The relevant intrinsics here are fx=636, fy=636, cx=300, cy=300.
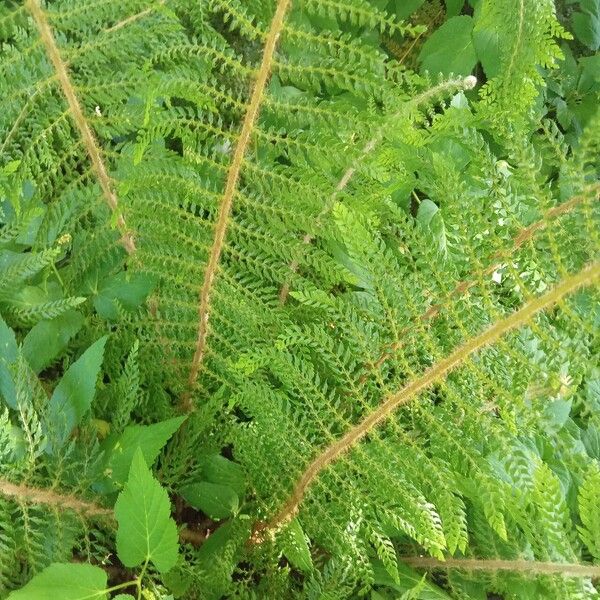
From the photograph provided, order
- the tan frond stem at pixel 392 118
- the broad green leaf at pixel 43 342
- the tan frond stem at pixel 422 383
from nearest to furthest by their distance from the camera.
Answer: the tan frond stem at pixel 422 383 < the tan frond stem at pixel 392 118 < the broad green leaf at pixel 43 342

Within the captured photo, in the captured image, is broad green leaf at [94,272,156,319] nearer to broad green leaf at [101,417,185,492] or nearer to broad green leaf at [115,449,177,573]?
broad green leaf at [101,417,185,492]

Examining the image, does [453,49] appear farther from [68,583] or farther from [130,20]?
[68,583]

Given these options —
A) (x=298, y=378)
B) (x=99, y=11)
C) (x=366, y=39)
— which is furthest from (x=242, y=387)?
(x=366, y=39)

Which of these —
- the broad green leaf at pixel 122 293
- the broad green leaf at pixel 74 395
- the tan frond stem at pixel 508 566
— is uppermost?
the broad green leaf at pixel 122 293

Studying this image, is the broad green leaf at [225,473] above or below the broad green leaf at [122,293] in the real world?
below

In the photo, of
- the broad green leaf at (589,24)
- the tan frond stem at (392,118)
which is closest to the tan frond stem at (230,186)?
the tan frond stem at (392,118)

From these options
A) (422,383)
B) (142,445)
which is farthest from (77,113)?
(422,383)

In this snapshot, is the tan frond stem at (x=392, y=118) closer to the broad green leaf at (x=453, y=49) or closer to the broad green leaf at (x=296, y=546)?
the broad green leaf at (x=296, y=546)

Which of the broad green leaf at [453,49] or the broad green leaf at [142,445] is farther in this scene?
the broad green leaf at [453,49]
